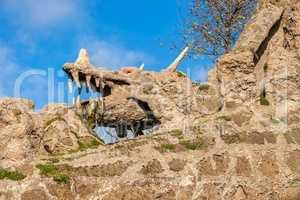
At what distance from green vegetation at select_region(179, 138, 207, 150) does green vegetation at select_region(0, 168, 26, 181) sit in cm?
256

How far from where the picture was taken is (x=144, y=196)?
8141mm

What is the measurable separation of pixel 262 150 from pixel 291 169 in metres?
0.53

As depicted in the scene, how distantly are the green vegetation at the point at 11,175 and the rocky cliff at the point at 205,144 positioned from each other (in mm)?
14

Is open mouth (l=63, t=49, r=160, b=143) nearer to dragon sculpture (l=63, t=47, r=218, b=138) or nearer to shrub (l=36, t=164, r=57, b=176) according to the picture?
dragon sculpture (l=63, t=47, r=218, b=138)

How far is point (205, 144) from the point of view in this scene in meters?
8.98

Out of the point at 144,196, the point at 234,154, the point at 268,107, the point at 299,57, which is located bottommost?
the point at 144,196

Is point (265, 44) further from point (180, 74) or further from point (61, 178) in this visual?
point (61, 178)

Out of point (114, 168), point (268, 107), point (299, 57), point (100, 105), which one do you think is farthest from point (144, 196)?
point (100, 105)

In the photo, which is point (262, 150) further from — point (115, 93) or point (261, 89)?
point (115, 93)

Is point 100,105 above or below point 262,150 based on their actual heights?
above

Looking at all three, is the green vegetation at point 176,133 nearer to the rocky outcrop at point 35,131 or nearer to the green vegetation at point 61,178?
the green vegetation at point 61,178

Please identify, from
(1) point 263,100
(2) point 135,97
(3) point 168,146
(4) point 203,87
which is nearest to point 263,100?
(1) point 263,100

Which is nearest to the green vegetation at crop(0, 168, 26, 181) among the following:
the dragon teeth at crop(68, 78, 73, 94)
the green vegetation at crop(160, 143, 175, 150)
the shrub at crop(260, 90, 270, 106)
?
the green vegetation at crop(160, 143, 175, 150)

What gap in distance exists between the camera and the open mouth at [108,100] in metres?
13.0
